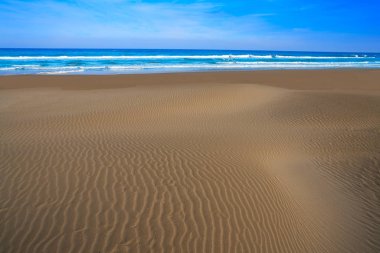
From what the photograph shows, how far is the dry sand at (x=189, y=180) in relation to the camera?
4.10 m

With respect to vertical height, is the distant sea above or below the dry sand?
below

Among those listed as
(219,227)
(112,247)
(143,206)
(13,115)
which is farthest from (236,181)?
(13,115)

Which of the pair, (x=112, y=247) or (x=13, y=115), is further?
(x=13, y=115)

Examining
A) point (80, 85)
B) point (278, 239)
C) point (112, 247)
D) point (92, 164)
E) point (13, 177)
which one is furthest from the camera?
point (80, 85)

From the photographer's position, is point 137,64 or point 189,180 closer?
point 189,180

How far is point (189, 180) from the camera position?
5695mm

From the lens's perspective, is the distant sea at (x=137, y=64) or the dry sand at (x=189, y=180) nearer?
the dry sand at (x=189, y=180)

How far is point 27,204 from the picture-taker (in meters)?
4.63

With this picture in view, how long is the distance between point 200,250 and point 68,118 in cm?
851

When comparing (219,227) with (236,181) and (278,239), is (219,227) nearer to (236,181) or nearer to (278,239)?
(278,239)

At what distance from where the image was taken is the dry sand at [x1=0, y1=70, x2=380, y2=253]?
→ 13.5 ft

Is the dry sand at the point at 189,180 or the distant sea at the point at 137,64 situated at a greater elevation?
the dry sand at the point at 189,180

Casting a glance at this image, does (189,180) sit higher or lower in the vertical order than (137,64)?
higher

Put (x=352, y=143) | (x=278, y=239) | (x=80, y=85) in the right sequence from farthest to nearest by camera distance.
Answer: (x=80, y=85) < (x=352, y=143) < (x=278, y=239)
